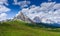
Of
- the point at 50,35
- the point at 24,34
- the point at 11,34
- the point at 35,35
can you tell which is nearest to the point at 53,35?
the point at 50,35

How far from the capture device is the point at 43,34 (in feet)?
529

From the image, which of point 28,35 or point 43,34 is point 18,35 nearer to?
point 28,35

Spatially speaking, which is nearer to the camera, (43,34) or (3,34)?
(3,34)

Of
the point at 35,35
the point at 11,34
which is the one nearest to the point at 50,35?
the point at 35,35

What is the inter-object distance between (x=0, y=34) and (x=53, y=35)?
48.5 meters

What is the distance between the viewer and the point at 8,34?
14650cm

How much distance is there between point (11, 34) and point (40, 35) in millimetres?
27624

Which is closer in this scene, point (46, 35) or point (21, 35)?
point (21, 35)

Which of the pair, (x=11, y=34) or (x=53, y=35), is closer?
(x=11, y=34)

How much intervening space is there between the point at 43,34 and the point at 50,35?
7.44m

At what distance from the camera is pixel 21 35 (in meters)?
148

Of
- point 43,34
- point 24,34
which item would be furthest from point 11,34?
point 43,34

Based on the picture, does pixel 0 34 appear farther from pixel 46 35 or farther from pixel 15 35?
pixel 46 35

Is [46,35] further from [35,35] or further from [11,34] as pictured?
[11,34]
